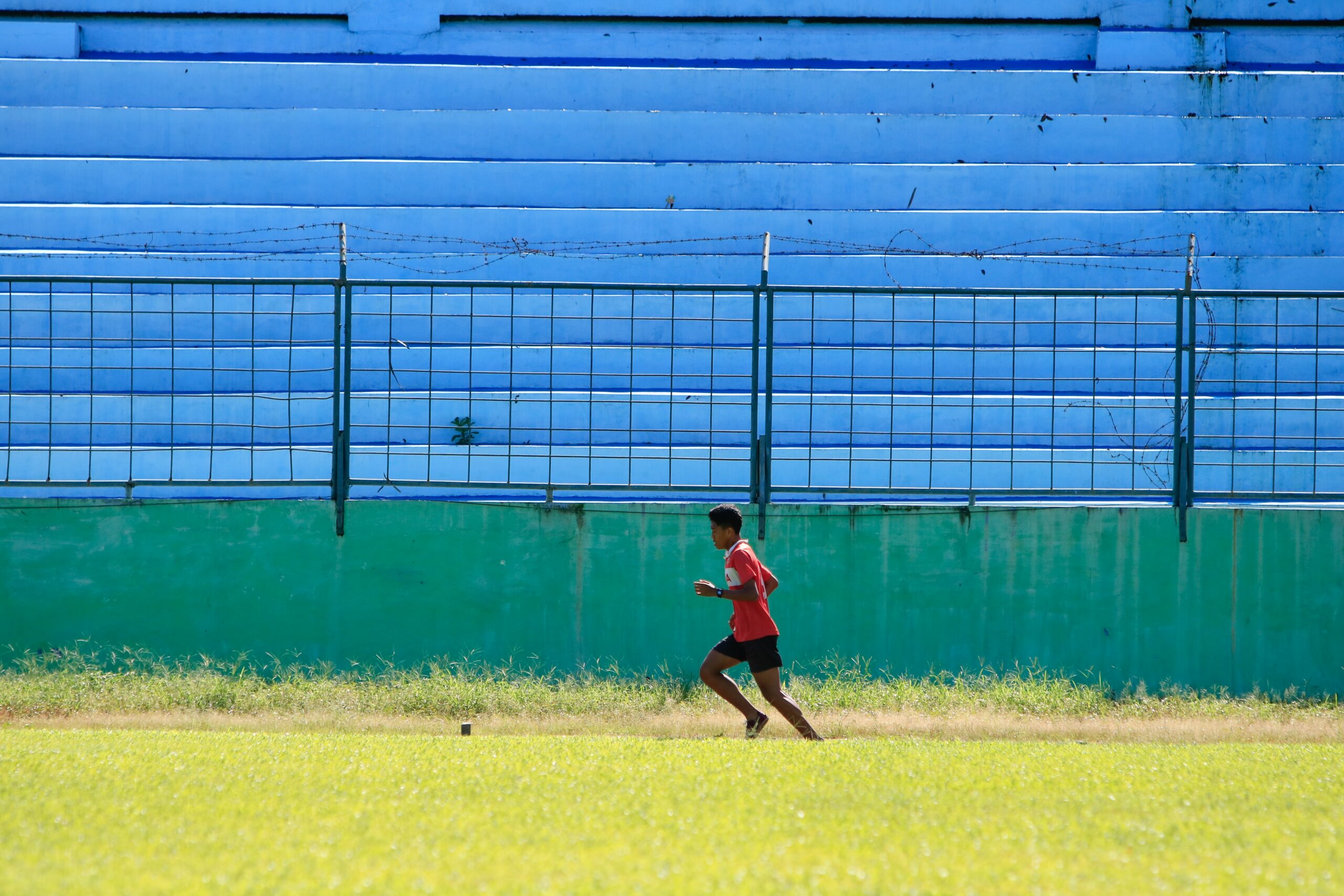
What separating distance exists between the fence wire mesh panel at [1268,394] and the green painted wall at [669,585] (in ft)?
6.32

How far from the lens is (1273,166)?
10461 millimetres

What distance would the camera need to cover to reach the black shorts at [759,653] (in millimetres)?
5785

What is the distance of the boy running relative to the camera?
5762 mm

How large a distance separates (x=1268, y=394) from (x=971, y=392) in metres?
2.77

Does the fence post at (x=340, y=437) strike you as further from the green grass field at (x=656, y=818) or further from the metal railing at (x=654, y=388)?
the green grass field at (x=656, y=818)

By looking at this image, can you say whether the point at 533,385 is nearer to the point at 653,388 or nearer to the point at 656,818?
the point at 653,388

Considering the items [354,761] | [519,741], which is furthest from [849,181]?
[354,761]

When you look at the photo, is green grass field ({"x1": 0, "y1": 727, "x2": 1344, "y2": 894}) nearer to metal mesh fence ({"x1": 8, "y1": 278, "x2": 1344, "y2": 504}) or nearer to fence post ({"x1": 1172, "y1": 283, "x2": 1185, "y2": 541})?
fence post ({"x1": 1172, "y1": 283, "x2": 1185, "y2": 541})

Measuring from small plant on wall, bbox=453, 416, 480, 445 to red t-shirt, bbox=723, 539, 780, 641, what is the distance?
3.61 meters

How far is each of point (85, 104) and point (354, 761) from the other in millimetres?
8461

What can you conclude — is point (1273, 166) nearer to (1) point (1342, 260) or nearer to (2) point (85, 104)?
(1) point (1342, 260)

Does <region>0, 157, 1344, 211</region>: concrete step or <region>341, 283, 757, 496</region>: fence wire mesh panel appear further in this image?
<region>0, 157, 1344, 211</region>: concrete step

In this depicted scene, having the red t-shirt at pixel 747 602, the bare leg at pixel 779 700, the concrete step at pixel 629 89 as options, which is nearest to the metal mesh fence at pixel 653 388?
the concrete step at pixel 629 89

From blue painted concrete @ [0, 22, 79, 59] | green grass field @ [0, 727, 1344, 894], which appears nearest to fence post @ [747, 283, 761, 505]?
green grass field @ [0, 727, 1344, 894]
